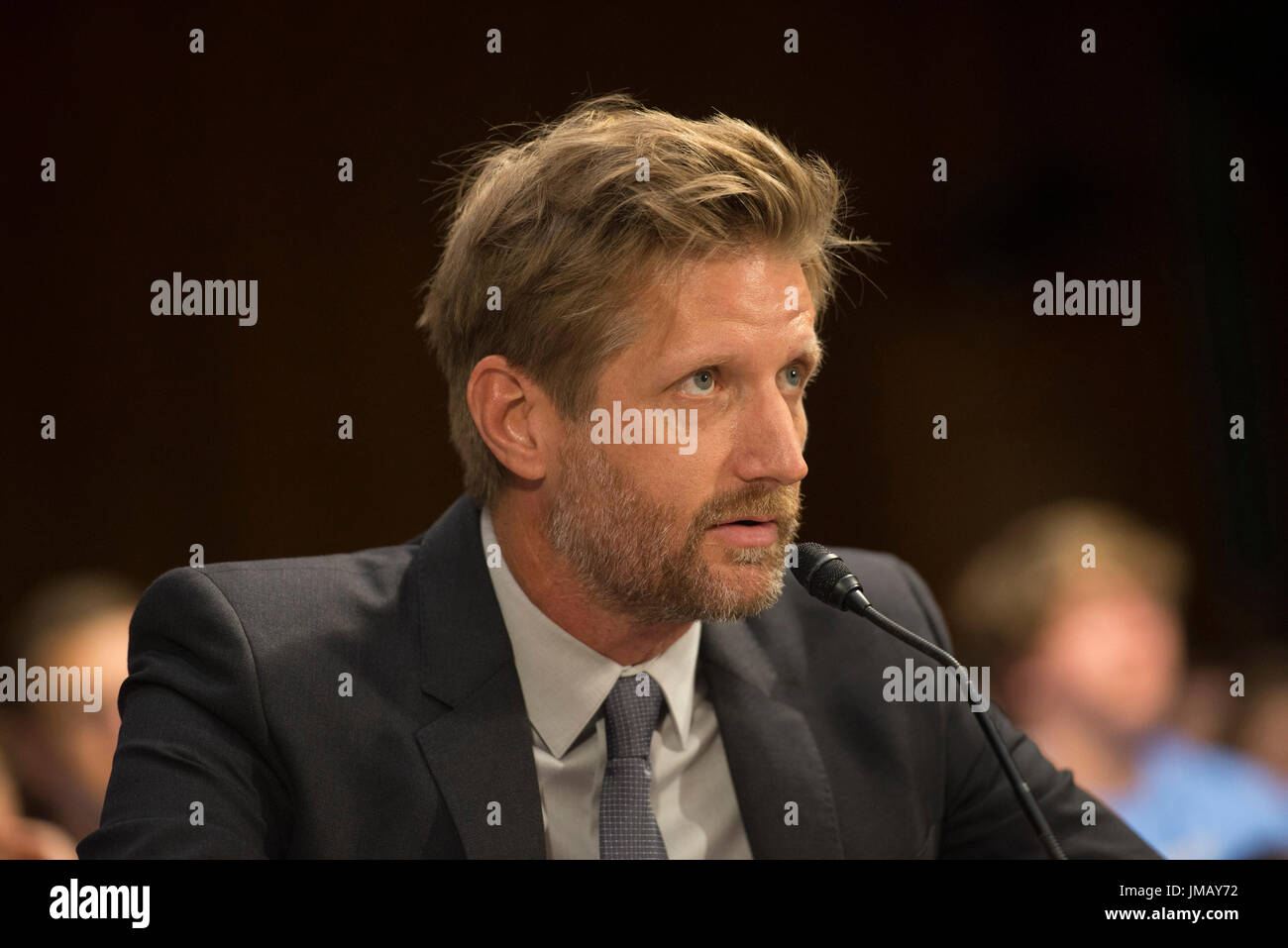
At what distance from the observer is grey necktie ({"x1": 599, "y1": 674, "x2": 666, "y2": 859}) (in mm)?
1672

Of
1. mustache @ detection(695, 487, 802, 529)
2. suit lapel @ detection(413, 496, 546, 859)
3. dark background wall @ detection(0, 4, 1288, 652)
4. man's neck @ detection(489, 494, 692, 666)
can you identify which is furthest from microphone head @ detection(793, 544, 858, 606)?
dark background wall @ detection(0, 4, 1288, 652)

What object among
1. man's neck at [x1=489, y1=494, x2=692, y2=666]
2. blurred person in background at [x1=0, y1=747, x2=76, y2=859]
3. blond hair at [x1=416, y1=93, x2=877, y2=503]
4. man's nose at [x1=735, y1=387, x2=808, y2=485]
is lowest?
blurred person in background at [x1=0, y1=747, x2=76, y2=859]

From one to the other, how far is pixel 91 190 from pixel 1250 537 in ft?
10.5

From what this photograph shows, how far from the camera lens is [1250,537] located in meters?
3.52

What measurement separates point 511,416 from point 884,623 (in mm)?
679

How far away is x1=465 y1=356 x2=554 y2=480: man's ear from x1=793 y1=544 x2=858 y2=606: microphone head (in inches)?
17.8

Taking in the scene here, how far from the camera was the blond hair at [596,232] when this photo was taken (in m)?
1.76

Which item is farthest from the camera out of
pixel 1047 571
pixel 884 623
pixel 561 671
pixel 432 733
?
pixel 1047 571

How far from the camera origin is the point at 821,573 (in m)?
1.53

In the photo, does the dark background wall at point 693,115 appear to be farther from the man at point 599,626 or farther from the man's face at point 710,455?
the man's face at point 710,455

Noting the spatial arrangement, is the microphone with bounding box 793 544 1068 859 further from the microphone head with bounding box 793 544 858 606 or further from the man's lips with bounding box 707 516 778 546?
the man's lips with bounding box 707 516 778 546

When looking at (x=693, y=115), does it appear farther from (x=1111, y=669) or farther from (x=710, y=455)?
(x=1111, y=669)

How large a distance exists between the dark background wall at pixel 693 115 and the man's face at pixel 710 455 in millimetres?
1453

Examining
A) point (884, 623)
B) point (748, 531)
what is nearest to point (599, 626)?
point (748, 531)
